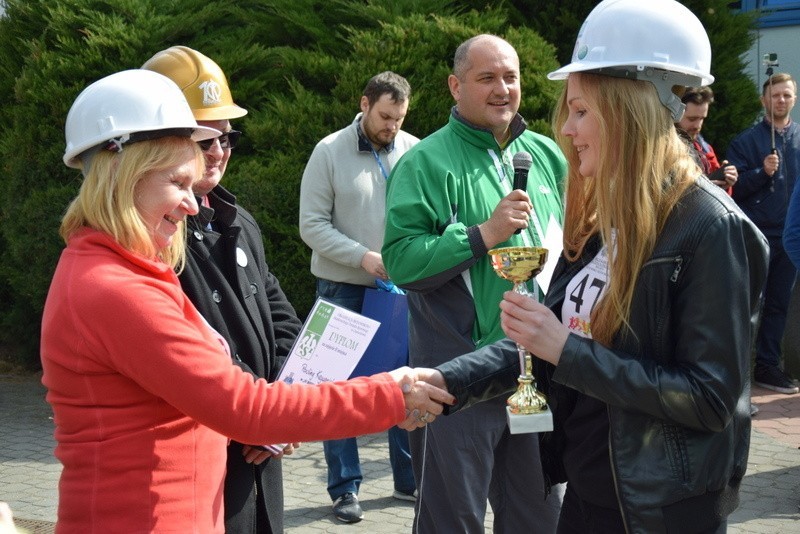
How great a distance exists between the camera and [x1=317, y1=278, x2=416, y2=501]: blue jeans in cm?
621

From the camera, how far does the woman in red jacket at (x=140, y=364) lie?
2.64 meters

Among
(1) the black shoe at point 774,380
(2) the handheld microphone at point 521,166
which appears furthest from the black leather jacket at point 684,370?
(1) the black shoe at point 774,380

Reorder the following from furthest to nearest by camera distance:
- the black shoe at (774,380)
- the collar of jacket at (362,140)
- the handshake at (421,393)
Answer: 1. the black shoe at (774,380)
2. the collar of jacket at (362,140)
3. the handshake at (421,393)

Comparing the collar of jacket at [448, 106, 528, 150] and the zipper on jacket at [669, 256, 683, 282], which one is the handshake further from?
the collar of jacket at [448, 106, 528, 150]

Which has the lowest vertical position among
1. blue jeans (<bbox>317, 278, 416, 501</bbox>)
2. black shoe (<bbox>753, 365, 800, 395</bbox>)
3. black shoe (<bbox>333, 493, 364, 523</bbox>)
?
black shoe (<bbox>753, 365, 800, 395</bbox>)

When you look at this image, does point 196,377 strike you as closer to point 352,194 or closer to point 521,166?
point 521,166

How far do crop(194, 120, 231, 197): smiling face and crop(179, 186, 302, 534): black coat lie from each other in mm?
73

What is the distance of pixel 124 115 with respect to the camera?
281 centimetres

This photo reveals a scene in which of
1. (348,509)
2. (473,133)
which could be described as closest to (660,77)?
(473,133)

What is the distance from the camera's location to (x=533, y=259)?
3.19 metres

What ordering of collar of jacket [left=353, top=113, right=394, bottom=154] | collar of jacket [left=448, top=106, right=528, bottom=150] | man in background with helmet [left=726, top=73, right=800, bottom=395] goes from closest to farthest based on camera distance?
collar of jacket [left=448, top=106, right=528, bottom=150] < collar of jacket [left=353, top=113, right=394, bottom=154] < man in background with helmet [left=726, top=73, right=800, bottom=395]

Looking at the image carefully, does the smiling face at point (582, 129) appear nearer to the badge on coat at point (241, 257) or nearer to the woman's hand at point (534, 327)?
the woman's hand at point (534, 327)

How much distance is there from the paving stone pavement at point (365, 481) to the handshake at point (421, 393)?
2710mm

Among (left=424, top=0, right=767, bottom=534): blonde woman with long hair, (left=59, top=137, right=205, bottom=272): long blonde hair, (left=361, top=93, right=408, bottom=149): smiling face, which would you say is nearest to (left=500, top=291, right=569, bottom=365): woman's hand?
(left=424, top=0, right=767, bottom=534): blonde woman with long hair
